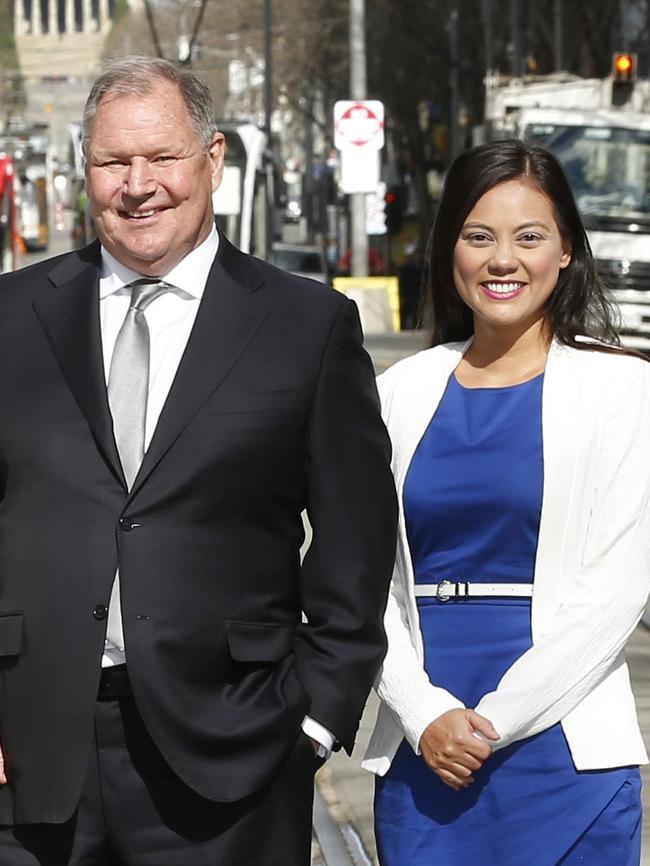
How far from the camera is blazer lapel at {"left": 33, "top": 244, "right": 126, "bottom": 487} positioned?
334cm

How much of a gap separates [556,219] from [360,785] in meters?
3.18

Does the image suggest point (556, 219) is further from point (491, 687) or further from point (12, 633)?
point (12, 633)

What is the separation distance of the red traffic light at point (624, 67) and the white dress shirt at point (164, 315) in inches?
793

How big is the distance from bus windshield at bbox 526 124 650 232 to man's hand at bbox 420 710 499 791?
1936cm

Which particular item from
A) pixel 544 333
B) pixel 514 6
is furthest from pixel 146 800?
pixel 514 6

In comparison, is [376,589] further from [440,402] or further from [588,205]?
[588,205]

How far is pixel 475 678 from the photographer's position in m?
3.56

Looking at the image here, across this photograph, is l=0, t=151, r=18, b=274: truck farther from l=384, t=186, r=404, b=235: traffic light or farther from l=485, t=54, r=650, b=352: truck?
l=485, t=54, r=650, b=352: truck

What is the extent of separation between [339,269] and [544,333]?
136 ft

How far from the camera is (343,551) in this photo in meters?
3.45

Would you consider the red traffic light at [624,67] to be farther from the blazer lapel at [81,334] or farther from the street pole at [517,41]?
the blazer lapel at [81,334]

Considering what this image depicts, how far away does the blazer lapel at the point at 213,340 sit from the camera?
11.0ft

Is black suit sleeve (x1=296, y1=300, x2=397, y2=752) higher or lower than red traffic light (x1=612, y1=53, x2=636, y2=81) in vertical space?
higher

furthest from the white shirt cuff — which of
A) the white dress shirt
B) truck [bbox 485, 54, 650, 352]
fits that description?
truck [bbox 485, 54, 650, 352]
